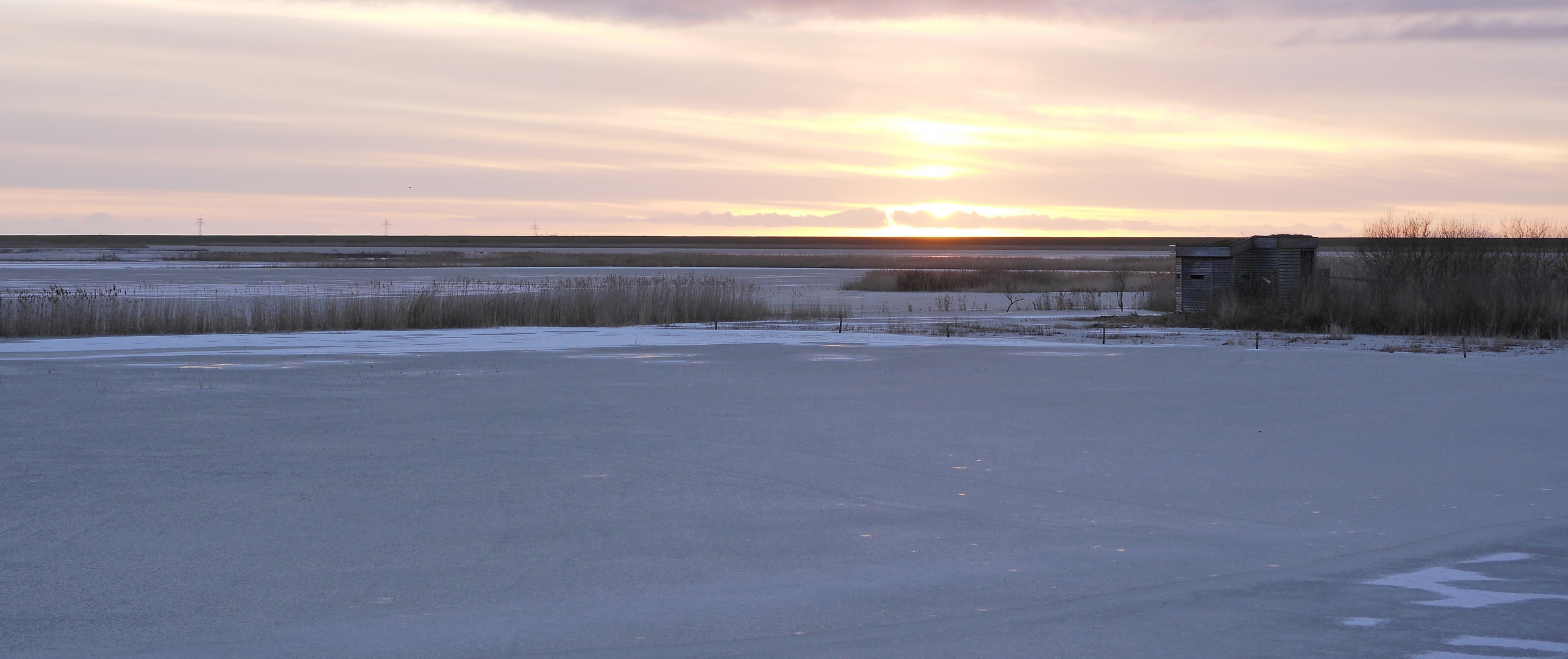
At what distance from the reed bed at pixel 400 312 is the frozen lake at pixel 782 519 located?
33.1ft

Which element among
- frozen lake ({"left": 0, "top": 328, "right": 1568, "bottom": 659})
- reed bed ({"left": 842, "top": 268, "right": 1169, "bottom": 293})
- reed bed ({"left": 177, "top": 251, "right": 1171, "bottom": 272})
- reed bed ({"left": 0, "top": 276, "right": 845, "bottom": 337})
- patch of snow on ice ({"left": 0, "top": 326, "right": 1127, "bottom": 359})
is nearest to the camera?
frozen lake ({"left": 0, "top": 328, "right": 1568, "bottom": 659})

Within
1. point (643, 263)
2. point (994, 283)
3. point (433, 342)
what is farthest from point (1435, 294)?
point (643, 263)

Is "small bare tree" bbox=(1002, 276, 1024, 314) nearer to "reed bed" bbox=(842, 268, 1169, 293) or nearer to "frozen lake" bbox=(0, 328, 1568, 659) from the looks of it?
"reed bed" bbox=(842, 268, 1169, 293)

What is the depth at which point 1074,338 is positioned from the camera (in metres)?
22.1

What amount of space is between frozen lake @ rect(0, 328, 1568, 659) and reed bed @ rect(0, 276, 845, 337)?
1008cm

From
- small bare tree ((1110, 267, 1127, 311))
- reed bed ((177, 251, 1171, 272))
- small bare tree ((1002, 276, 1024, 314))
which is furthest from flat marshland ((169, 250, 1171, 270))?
small bare tree ((1110, 267, 1127, 311))

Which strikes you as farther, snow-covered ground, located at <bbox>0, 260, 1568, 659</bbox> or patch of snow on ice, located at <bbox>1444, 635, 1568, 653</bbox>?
snow-covered ground, located at <bbox>0, 260, 1568, 659</bbox>

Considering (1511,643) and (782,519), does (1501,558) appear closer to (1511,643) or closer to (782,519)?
(1511,643)

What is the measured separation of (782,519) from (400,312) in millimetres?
20680

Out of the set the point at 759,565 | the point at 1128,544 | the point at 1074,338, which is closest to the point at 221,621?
the point at 759,565

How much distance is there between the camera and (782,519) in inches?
299

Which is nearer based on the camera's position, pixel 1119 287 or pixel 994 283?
pixel 1119 287

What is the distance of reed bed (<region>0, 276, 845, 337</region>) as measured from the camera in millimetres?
24125

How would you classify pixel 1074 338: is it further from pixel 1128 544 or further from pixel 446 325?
pixel 1128 544
